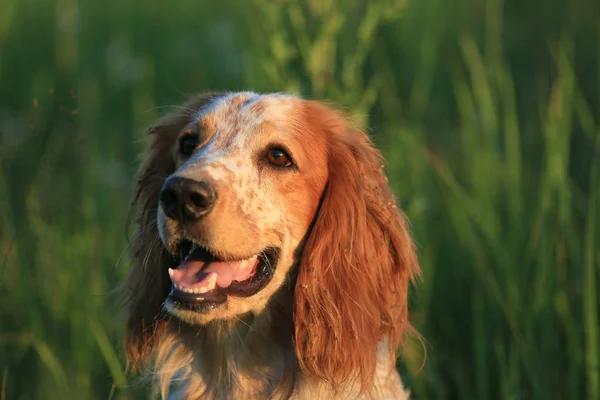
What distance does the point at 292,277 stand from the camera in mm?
3385

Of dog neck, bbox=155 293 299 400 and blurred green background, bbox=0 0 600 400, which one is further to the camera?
blurred green background, bbox=0 0 600 400

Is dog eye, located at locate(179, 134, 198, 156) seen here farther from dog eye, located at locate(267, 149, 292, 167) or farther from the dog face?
dog eye, located at locate(267, 149, 292, 167)

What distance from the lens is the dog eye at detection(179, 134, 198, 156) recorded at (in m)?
3.55

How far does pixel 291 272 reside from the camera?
338cm

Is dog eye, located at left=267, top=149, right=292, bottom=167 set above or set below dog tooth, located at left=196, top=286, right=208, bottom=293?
above

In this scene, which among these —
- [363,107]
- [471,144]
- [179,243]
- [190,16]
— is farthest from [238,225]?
[190,16]

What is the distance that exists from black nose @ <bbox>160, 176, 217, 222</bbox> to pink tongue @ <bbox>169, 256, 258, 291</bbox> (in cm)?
21

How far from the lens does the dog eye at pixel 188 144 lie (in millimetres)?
3549

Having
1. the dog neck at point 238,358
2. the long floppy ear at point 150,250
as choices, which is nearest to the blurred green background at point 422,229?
the long floppy ear at point 150,250

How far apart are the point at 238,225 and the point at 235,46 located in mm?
6067

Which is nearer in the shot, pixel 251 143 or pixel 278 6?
pixel 251 143

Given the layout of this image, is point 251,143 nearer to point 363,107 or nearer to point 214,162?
point 214,162

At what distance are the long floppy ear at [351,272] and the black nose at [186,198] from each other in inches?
19.8

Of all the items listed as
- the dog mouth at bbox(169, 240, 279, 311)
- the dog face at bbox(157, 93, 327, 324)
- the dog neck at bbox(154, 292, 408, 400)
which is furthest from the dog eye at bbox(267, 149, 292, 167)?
the dog neck at bbox(154, 292, 408, 400)
